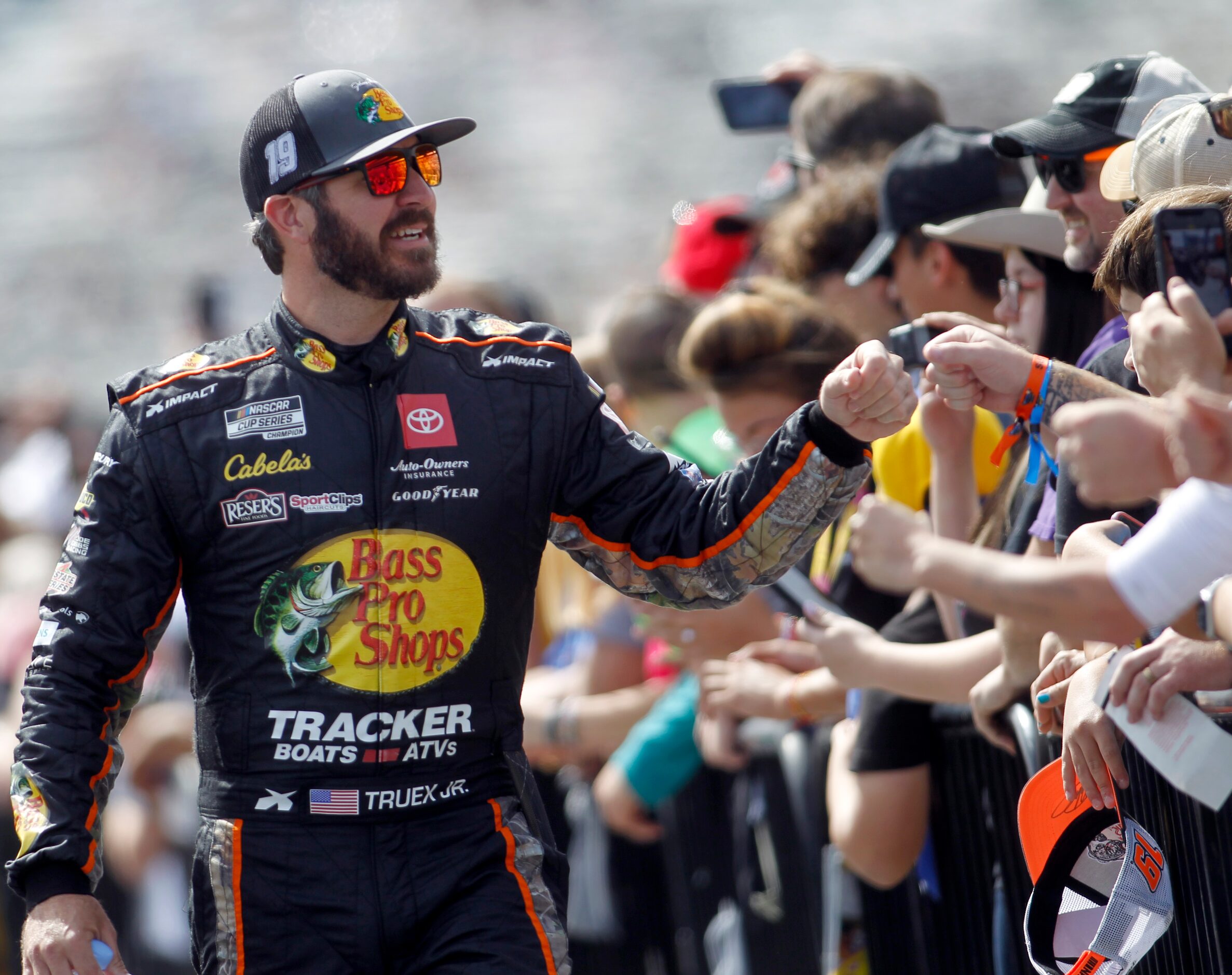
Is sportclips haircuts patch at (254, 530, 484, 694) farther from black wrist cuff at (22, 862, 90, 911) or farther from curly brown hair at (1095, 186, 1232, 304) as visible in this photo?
curly brown hair at (1095, 186, 1232, 304)

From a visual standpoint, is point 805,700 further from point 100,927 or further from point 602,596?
point 100,927

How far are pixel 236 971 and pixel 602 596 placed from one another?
2664mm

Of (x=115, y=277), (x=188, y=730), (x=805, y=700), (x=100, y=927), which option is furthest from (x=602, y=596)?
(x=115, y=277)

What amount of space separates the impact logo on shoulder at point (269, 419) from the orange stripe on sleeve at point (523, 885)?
784 millimetres

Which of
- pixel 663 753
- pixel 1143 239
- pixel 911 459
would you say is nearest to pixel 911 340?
pixel 911 459

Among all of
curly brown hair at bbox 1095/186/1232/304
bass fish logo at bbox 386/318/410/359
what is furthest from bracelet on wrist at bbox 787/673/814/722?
curly brown hair at bbox 1095/186/1232/304

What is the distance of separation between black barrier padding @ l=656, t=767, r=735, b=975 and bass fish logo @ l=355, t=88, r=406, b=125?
2656 mm

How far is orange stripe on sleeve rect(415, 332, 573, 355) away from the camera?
3.28 metres

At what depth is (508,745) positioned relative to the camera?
312 cm

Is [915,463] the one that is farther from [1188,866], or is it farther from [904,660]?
[1188,866]

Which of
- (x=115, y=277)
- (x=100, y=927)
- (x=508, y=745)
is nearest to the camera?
(x=100, y=927)

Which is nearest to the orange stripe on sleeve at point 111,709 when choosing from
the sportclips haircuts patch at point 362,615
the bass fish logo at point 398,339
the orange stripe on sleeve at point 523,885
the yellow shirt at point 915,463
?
the sportclips haircuts patch at point 362,615

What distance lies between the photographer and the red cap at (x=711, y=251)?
6305mm

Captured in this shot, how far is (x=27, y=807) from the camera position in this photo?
2969 mm
